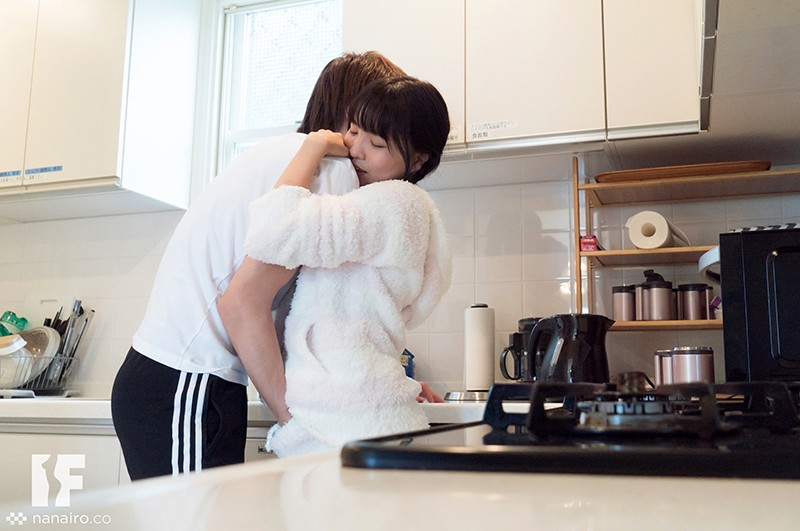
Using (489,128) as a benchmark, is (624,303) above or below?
below

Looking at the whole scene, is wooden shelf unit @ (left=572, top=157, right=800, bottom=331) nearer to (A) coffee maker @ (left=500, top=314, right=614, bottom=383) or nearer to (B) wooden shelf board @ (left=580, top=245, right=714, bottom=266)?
(B) wooden shelf board @ (left=580, top=245, right=714, bottom=266)

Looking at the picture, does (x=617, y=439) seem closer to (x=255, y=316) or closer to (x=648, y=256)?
(x=255, y=316)

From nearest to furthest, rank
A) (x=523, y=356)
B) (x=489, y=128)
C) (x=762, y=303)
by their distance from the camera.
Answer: (x=762, y=303), (x=523, y=356), (x=489, y=128)

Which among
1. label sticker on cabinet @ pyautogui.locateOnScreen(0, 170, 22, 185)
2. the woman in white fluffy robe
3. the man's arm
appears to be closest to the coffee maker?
the woman in white fluffy robe

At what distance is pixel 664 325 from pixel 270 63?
1.63m

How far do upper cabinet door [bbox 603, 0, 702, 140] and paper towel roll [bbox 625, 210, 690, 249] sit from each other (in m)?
0.21

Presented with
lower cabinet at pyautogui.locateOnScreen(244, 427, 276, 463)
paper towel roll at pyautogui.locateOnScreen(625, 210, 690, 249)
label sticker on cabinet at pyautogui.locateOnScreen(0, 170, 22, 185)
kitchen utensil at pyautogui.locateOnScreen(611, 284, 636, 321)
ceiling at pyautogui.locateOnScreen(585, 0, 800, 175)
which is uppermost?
ceiling at pyautogui.locateOnScreen(585, 0, 800, 175)

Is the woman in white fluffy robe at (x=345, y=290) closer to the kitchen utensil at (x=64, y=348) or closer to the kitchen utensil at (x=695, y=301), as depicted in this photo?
the kitchen utensil at (x=695, y=301)

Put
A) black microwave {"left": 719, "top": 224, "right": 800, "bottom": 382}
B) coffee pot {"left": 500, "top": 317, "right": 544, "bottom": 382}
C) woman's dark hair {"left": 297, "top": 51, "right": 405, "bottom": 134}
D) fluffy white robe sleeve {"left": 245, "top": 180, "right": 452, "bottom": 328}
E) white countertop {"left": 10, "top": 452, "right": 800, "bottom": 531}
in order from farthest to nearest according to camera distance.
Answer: coffee pot {"left": 500, "top": 317, "right": 544, "bottom": 382} < black microwave {"left": 719, "top": 224, "right": 800, "bottom": 382} < woman's dark hair {"left": 297, "top": 51, "right": 405, "bottom": 134} < fluffy white robe sleeve {"left": 245, "top": 180, "right": 452, "bottom": 328} < white countertop {"left": 10, "top": 452, "right": 800, "bottom": 531}

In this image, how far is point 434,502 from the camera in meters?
0.32

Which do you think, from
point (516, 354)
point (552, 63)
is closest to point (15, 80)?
point (552, 63)

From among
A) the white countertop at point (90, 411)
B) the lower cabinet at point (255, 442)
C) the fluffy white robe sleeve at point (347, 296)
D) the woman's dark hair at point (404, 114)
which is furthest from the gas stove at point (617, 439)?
the lower cabinet at point (255, 442)

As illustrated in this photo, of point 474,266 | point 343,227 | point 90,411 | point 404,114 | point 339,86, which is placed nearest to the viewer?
point 343,227

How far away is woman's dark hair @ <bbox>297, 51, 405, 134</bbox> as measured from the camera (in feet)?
3.96
